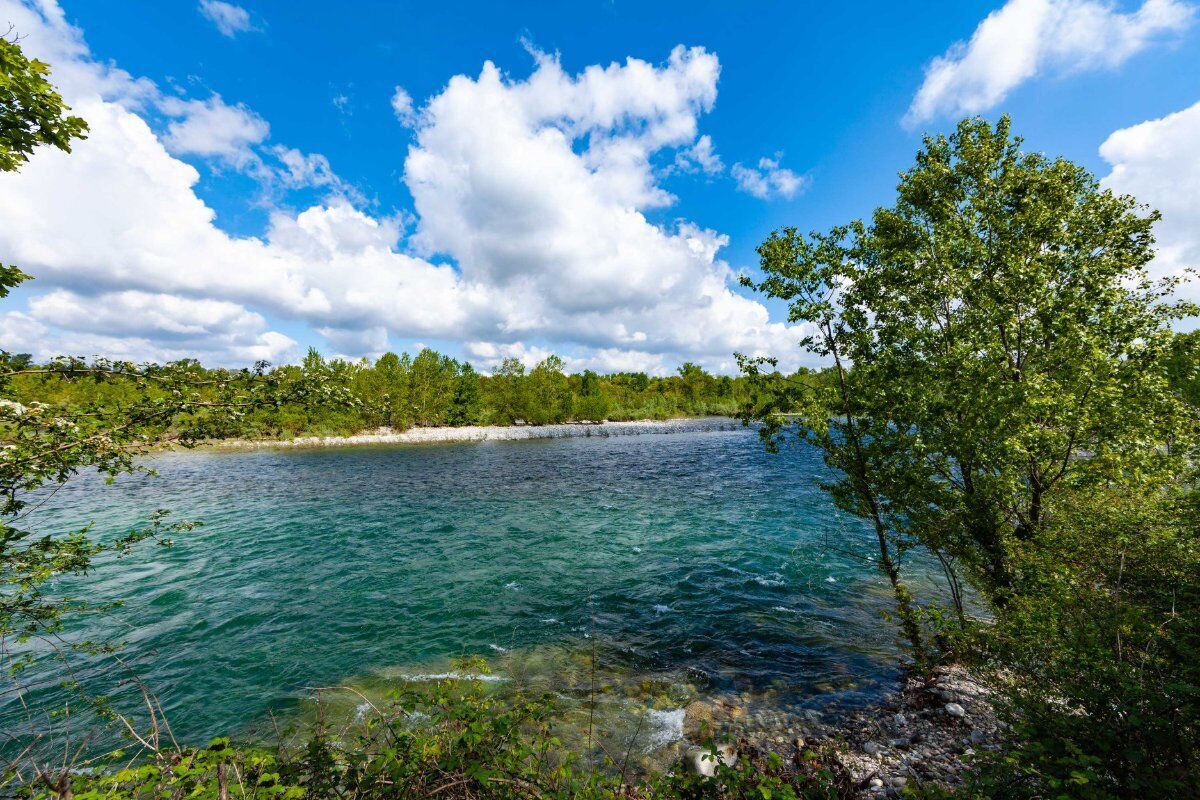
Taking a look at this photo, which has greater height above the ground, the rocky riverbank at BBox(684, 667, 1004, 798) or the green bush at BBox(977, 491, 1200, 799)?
the green bush at BBox(977, 491, 1200, 799)

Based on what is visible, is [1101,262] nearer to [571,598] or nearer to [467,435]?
[571,598]

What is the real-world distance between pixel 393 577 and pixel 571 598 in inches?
321

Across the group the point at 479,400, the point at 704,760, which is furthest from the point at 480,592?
the point at 479,400

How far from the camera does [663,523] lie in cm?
2717

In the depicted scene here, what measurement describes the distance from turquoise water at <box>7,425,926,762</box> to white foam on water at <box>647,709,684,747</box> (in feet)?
1.80

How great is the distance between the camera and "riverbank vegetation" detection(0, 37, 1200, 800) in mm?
5457

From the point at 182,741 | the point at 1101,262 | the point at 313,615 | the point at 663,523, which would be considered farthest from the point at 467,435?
the point at 1101,262

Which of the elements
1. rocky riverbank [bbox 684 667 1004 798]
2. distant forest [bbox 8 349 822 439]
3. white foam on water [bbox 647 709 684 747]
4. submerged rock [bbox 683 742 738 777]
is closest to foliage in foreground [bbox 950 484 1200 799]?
rocky riverbank [bbox 684 667 1004 798]

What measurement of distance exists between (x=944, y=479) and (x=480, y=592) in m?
16.1

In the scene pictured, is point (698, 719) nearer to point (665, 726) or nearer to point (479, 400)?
point (665, 726)

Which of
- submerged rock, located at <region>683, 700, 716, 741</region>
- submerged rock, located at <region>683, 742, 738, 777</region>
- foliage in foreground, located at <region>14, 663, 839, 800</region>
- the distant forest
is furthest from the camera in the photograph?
the distant forest

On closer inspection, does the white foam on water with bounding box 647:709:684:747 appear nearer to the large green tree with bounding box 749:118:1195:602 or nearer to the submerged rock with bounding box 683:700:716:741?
the submerged rock with bounding box 683:700:716:741

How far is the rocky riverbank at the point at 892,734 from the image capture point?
24.8ft

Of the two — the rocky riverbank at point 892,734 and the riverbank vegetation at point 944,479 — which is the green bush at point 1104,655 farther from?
the rocky riverbank at point 892,734
